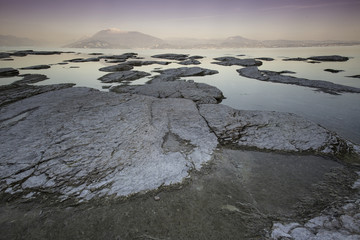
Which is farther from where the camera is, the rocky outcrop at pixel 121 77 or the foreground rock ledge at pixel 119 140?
the rocky outcrop at pixel 121 77

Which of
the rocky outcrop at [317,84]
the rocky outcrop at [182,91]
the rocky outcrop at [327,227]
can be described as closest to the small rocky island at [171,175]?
the rocky outcrop at [327,227]

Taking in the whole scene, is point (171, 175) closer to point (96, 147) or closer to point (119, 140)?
point (119, 140)

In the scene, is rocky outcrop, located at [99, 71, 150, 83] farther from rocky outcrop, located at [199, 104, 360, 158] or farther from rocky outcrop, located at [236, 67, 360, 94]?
rocky outcrop, located at [236, 67, 360, 94]

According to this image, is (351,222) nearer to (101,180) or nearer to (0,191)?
(101,180)

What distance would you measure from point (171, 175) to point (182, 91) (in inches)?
182

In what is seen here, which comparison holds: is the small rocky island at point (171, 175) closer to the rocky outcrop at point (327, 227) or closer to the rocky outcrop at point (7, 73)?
the rocky outcrop at point (327, 227)

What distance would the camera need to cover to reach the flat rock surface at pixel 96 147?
2.36m

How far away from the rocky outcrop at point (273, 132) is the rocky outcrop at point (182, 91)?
5.72 feet

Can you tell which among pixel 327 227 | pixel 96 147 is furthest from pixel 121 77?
pixel 327 227

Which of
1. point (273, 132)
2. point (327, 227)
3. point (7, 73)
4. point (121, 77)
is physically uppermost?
point (7, 73)

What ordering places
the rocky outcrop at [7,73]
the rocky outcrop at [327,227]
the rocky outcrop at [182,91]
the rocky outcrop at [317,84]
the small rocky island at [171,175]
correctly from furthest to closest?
1. the rocky outcrop at [7,73]
2. the rocky outcrop at [317,84]
3. the rocky outcrop at [182,91]
4. the small rocky island at [171,175]
5. the rocky outcrop at [327,227]

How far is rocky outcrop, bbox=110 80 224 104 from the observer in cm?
613

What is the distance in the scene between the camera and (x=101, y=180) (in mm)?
2406

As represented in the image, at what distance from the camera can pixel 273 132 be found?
363cm
